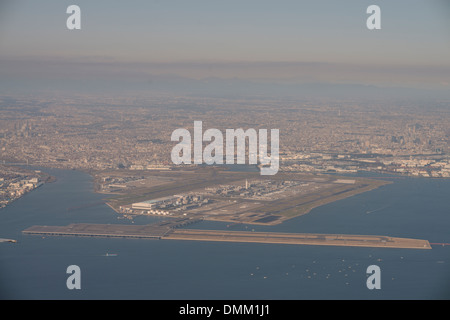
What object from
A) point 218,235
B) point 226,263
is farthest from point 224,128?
point 226,263

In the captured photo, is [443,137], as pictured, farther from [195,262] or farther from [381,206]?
[195,262]

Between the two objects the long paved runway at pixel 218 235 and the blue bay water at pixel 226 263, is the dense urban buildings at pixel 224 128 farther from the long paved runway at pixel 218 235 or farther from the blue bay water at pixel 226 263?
the long paved runway at pixel 218 235

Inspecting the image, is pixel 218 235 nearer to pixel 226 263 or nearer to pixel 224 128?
pixel 226 263

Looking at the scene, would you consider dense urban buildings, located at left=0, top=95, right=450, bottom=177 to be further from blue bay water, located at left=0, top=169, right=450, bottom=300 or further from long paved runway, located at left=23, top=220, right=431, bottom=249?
long paved runway, located at left=23, top=220, right=431, bottom=249

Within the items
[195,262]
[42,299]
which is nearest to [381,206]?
[195,262]

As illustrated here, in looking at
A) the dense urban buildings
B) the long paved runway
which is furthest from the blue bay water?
the dense urban buildings

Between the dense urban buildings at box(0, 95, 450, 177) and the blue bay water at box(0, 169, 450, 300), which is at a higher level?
the dense urban buildings at box(0, 95, 450, 177)

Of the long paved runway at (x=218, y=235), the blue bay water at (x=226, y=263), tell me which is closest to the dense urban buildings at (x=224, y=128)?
the blue bay water at (x=226, y=263)

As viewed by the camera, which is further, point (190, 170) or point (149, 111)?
point (149, 111)
